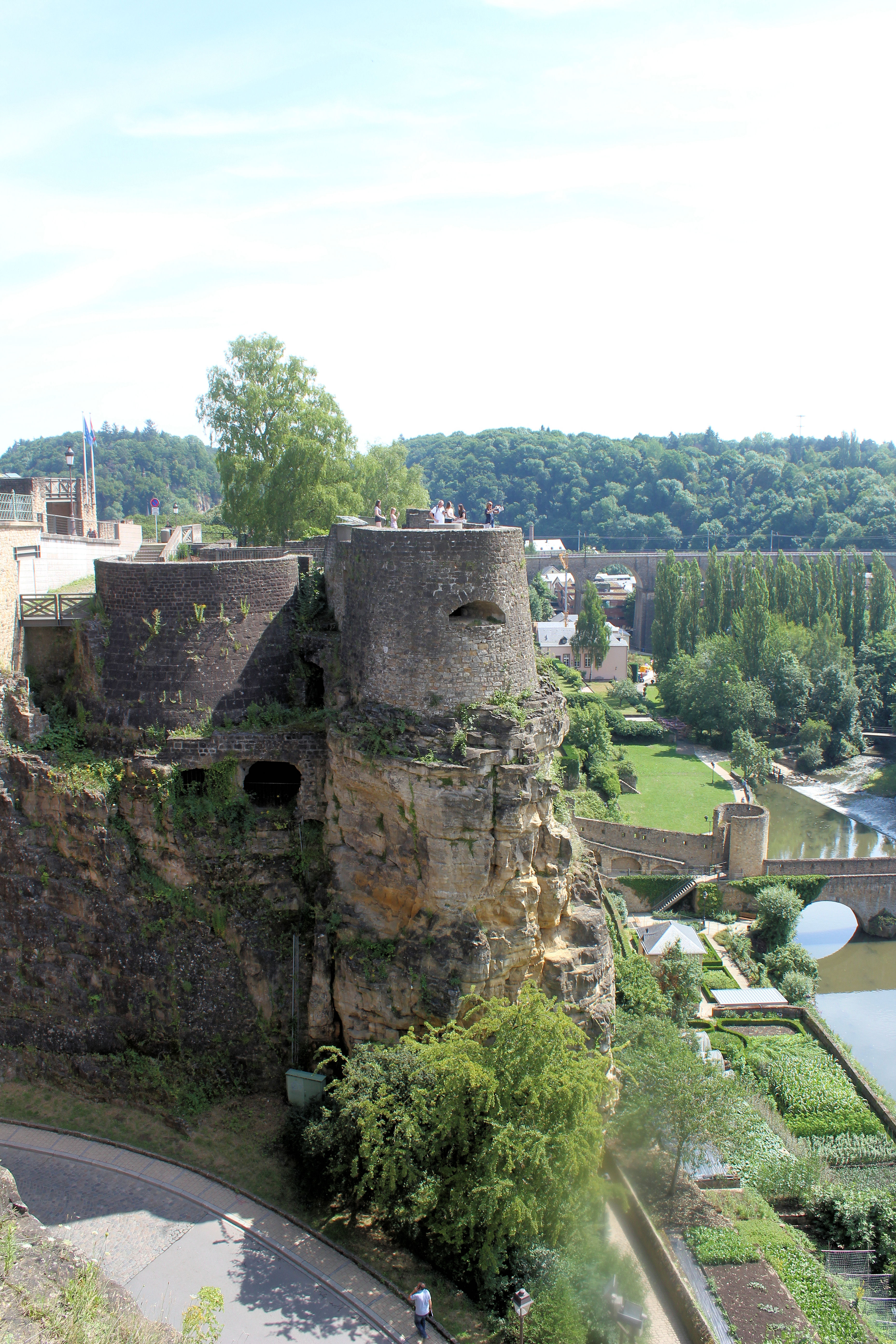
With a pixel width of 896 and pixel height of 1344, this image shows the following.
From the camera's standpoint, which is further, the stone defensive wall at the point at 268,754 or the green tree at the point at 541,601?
the green tree at the point at 541,601

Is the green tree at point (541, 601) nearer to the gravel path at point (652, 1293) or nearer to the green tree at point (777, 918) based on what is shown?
the green tree at point (777, 918)

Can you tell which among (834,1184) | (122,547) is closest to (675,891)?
(834,1184)

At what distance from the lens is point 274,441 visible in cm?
3806

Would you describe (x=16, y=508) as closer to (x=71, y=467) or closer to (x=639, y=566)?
(x=71, y=467)

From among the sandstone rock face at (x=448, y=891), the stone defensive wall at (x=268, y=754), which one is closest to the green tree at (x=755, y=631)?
the sandstone rock face at (x=448, y=891)

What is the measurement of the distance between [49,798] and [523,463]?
13878 cm

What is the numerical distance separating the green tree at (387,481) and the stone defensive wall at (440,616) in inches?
829

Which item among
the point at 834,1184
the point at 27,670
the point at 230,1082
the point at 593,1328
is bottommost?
the point at 834,1184

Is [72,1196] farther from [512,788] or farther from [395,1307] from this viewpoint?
[512,788]

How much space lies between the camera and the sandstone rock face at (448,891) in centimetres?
1870

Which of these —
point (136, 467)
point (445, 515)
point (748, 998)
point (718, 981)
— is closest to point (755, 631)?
point (718, 981)

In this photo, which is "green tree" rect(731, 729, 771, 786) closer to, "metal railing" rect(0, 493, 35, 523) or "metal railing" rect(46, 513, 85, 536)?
"metal railing" rect(46, 513, 85, 536)

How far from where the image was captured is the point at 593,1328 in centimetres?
1625

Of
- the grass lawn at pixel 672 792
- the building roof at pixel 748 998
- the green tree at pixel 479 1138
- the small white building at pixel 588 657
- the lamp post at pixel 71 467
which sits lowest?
the building roof at pixel 748 998
